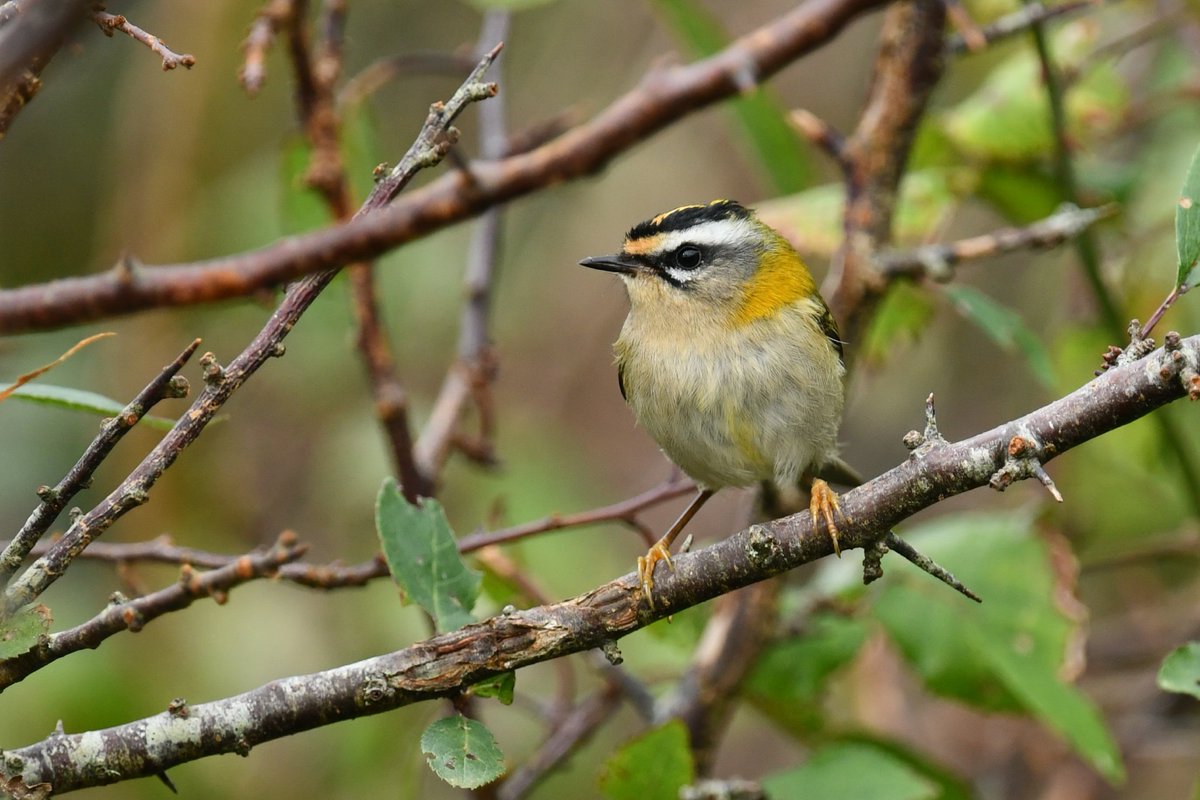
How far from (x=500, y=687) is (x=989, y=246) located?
73.9 inches

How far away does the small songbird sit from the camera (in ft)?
10.7

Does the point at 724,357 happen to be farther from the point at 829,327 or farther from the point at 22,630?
the point at 22,630

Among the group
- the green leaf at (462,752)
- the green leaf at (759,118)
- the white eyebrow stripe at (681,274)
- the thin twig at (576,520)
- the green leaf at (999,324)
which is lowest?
the green leaf at (462,752)

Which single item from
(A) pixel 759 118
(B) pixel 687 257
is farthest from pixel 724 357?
(A) pixel 759 118

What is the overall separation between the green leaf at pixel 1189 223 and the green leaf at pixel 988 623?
150cm

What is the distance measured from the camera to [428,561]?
204 centimetres

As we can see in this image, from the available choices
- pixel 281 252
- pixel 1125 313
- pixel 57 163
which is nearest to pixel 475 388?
pixel 1125 313

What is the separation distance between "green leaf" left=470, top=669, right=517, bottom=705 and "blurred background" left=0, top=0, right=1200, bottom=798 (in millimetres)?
1078

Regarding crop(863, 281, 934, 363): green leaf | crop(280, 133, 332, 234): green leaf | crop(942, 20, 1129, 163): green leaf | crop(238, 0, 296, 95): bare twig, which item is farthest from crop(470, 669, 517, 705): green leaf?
crop(942, 20, 1129, 163): green leaf

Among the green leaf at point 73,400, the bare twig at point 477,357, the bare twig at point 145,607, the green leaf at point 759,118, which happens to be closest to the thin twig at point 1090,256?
the green leaf at point 759,118

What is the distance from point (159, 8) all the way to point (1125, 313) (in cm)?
407

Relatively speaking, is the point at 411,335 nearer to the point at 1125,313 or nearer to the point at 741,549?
the point at 1125,313

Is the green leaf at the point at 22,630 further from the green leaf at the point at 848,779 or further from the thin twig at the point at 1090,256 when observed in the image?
the thin twig at the point at 1090,256

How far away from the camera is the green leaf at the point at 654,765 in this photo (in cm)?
247
